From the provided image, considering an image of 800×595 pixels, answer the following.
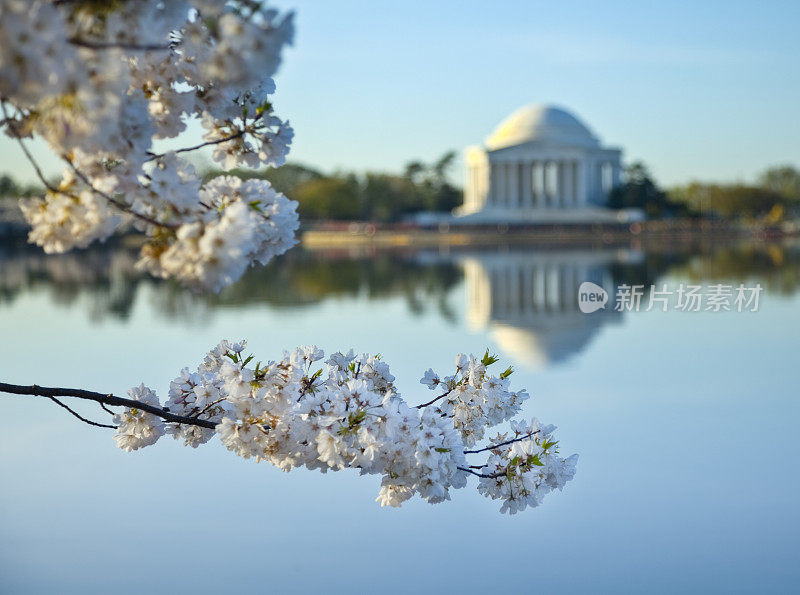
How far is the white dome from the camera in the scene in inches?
A: 3920

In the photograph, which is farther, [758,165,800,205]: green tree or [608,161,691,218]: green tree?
[758,165,800,205]: green tree

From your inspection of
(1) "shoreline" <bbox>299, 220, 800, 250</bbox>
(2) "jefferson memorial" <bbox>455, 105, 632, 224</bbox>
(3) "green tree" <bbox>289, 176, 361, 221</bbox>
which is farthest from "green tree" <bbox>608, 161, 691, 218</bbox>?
(3) "green tree" <bbox>289, 176, 361, 221</bbox>

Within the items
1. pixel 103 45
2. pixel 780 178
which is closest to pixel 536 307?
pixel 103 45

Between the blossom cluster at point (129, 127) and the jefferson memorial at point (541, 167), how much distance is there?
3633 inches

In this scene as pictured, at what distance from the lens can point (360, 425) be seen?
4246 millimetres

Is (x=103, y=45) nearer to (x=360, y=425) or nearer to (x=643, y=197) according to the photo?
(x=360, y=425)

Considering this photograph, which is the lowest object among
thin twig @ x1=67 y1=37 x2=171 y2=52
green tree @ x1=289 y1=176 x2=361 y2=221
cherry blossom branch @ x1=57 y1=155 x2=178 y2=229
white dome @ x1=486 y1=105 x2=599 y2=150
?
A: cherry blossom branch @ x1=57 y1=155 x2=178 y2=229

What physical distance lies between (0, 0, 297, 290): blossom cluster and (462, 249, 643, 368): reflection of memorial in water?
34.5 feet

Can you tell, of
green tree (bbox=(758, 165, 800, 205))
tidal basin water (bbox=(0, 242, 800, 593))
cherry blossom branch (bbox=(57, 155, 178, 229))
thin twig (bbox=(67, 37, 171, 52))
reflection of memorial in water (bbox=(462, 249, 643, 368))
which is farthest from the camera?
green tree (bbox=(758, 165, 800, 205))

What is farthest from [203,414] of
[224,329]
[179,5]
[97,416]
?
[224,329]

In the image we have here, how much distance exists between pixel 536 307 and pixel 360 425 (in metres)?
18.2

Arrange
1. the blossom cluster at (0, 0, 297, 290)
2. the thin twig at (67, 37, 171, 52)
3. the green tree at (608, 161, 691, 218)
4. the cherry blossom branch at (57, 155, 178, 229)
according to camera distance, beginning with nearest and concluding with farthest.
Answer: the blossom cluster at (0, 0, 297, 290)
the thin twig at (67, 37, 171, 52)
the cherry blossom branch at (57, 155, 178, 229)
the green tree at (608, 161, 691, 218)

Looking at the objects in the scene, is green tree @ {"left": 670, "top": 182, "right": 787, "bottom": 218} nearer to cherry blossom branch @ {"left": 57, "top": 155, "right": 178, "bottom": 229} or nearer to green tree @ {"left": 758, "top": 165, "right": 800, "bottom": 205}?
green tree @ {"left": 758, "top": 165, "right": 800, "bottom": 205}

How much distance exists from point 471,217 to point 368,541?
8656 centimetres
